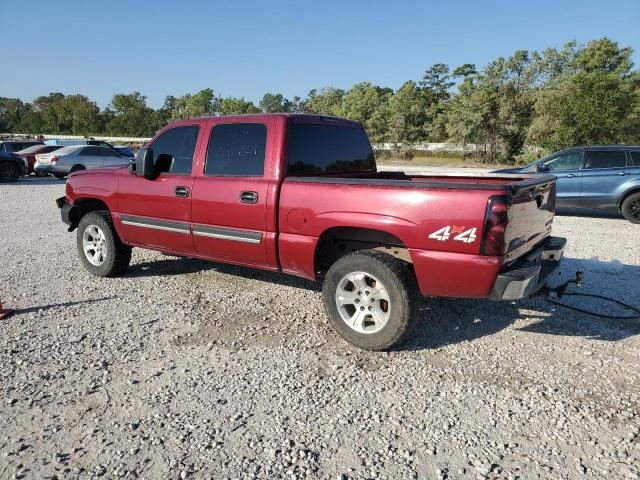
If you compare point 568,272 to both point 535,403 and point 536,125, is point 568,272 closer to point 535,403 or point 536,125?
point 535,403

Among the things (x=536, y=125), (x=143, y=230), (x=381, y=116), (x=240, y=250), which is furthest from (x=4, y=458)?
(x=381, y=116)

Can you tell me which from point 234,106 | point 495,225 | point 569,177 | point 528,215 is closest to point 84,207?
point 495,225

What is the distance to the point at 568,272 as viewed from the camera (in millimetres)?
6016

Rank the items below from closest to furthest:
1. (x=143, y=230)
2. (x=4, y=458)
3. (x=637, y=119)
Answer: (x=4, y=458)
(x=143, y=230)
(x=637, y=119)

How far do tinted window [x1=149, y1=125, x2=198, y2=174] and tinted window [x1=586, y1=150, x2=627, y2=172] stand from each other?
8703 millimetres

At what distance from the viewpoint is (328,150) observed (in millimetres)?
4742

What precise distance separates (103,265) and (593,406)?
17.0 ft

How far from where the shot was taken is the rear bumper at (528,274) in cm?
333

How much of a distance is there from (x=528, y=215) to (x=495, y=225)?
0.66m

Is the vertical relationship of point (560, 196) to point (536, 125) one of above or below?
below

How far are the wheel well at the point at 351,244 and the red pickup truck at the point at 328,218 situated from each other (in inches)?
0.5

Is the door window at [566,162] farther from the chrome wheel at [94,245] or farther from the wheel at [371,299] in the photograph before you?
the chrome wheel at [94,245]

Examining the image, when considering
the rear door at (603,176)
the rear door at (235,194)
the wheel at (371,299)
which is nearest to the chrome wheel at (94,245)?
the rear door at (235,194)

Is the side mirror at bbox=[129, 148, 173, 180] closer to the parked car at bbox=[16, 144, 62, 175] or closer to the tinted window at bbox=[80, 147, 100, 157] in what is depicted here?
the tinted window at bbox=[80, 147, 100, 157]
